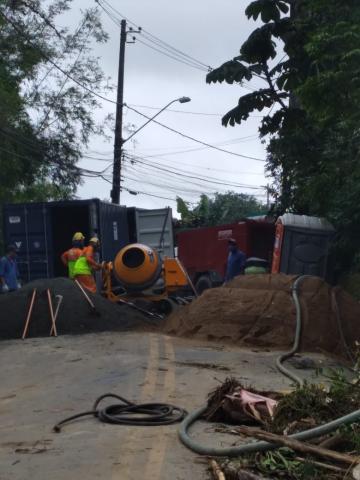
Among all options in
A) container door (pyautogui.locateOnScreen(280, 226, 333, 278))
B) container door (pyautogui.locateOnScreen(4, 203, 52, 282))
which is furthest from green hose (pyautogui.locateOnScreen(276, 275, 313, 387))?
container door (pyautogui.locateOnScreen(4, 203, 52, 282))

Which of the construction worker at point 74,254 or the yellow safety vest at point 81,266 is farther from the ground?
the construction worker at point 74,254

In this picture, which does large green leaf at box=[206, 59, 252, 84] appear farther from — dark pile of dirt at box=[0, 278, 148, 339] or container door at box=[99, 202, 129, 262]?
container door at box=[99, 202, 129, 262]

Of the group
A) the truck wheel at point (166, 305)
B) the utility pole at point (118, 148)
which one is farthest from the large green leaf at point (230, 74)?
the utility pole at point (118, 148)

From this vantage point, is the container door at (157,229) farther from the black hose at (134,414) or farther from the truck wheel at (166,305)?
the black hose at (134,414)

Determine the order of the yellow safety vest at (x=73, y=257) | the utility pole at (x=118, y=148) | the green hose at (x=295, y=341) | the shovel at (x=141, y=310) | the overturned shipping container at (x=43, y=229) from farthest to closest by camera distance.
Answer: the utility pole at (x=118, y=148)
the overturned shipping container at (x=43, y=229)
the shovel at (x=141, y=310)
the yellow safety vest at (x=73, y=257)
the green hose at (x=295, y=341)

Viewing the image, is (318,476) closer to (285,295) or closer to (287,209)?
(285,295)

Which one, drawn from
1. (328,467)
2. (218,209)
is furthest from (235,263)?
(218,209)

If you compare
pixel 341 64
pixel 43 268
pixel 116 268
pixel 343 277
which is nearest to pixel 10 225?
pixel 43 268

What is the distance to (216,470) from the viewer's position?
638 cm

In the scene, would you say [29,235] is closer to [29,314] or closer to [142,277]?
[142,277]

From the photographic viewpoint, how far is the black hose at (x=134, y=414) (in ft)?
27.2

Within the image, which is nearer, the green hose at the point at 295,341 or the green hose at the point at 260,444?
the green hose at the point at 260,444

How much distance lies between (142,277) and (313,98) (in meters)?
6.60

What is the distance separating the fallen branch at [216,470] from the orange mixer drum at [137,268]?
42.8 feet
